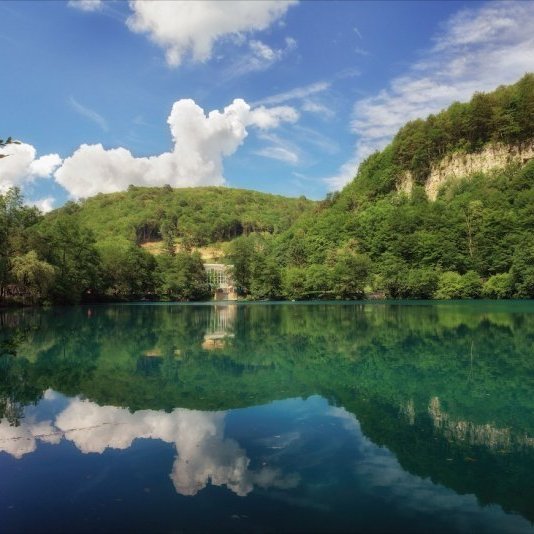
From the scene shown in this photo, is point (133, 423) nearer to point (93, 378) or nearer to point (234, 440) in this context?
point (234, 440)

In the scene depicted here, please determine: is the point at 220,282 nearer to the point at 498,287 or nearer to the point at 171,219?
the point at 171,219

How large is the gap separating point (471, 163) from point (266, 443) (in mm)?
107224

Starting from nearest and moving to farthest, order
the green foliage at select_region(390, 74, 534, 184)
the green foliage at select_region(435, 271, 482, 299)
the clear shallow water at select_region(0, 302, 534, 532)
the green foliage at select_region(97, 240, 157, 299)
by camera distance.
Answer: the clear shallow water at select_region(0, 302, 534, 532) → the green foliage at select_region(435, 271, 482, 299) → the green foliage at select_region(97, 240, 157, 299) → the green foliage at select_region(390, 74, 534, 184)

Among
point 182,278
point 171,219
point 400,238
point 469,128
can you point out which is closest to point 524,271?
point 400,238

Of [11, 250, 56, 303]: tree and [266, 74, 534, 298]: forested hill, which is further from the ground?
[266, 74, 534, 298]: forested hill

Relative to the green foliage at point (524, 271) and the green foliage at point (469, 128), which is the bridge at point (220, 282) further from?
the green foliage at point (524, 271)


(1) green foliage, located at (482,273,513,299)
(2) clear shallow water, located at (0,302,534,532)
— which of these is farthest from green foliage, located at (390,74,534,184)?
(2) clear shallow water, located at (0,302,534,532)

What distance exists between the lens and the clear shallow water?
6688mm

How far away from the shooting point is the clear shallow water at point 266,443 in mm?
6688

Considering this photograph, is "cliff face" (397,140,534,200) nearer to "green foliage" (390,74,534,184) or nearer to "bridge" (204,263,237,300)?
"green foliage" (390,74,534,184)

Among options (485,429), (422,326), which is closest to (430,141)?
(422,326)

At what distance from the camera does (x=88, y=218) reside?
17512cm

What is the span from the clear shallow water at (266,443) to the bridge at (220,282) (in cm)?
8106

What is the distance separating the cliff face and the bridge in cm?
4520
